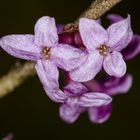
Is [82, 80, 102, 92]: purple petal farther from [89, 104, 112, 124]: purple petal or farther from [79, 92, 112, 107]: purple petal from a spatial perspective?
[79, 92, 112, 107]: purple petal

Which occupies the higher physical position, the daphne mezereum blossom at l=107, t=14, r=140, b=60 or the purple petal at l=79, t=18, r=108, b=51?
the purple petal at l=79, t=18, r=108, b=51

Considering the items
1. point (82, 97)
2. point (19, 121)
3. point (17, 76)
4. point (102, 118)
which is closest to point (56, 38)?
point (82, 97)

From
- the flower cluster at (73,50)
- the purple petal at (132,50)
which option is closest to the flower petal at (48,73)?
the flower cluster at (73,50)

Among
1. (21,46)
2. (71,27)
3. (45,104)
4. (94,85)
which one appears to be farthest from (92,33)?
(45,104)

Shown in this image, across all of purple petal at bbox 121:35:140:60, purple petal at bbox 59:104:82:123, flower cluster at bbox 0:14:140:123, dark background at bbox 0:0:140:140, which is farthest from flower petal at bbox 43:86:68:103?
dark background at bbox 0:0:140:140

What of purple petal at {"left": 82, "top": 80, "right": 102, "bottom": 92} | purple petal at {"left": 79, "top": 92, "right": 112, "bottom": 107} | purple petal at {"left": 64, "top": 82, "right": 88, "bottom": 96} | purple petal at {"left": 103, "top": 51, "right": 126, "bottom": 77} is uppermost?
purple petal at {"left": 103, "top": 51, "right": 126, "bottom": 77}

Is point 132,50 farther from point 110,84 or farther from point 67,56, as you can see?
point 67,56
